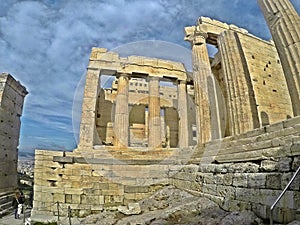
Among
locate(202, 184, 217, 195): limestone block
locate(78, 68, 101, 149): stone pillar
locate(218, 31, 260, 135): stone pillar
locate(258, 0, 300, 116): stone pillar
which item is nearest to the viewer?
locate(202, 184, 217, 195): limestone block

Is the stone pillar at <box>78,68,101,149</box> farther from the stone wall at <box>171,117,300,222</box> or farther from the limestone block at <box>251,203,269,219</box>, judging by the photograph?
the limestone block at <box>251,203,269,219</box>

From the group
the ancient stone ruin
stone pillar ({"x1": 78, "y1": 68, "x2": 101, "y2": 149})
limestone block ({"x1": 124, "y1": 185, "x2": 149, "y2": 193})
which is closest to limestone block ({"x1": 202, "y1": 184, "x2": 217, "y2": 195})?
limestone block ({"x1": 124, "y1": 185, "x2": 149, "y2": 193})

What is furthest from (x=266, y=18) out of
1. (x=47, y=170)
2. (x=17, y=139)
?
(x=17, y=139)

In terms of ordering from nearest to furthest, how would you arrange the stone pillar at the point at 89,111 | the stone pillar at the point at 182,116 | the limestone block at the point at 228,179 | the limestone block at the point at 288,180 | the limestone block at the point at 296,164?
the limestone block at the point at 288,180, the limestone block at the point at 296,164, the limestone block at the point at 228,179, the stone pillar at the point at 89,111, the stone pillar at the point at 182,116

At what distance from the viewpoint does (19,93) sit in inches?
586

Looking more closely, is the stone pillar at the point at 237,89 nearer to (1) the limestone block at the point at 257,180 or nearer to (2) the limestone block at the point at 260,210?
(1) the limestone block at the point at 257,180

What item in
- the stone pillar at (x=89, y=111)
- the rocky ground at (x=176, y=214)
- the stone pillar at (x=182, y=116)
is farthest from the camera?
the stone pillar at (x=182, y=116)

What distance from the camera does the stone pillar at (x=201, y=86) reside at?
50.5 feet

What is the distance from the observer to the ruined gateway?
5781mm

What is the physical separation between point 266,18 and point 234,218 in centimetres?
808

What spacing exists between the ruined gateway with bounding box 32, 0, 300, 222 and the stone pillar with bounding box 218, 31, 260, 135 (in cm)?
5

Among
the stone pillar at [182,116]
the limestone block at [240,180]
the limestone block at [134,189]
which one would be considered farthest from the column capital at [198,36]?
the limestone block at [240,180]

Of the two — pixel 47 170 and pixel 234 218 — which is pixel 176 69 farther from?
pixel 234 218

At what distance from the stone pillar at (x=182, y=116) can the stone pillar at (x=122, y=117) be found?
14.0 feet
